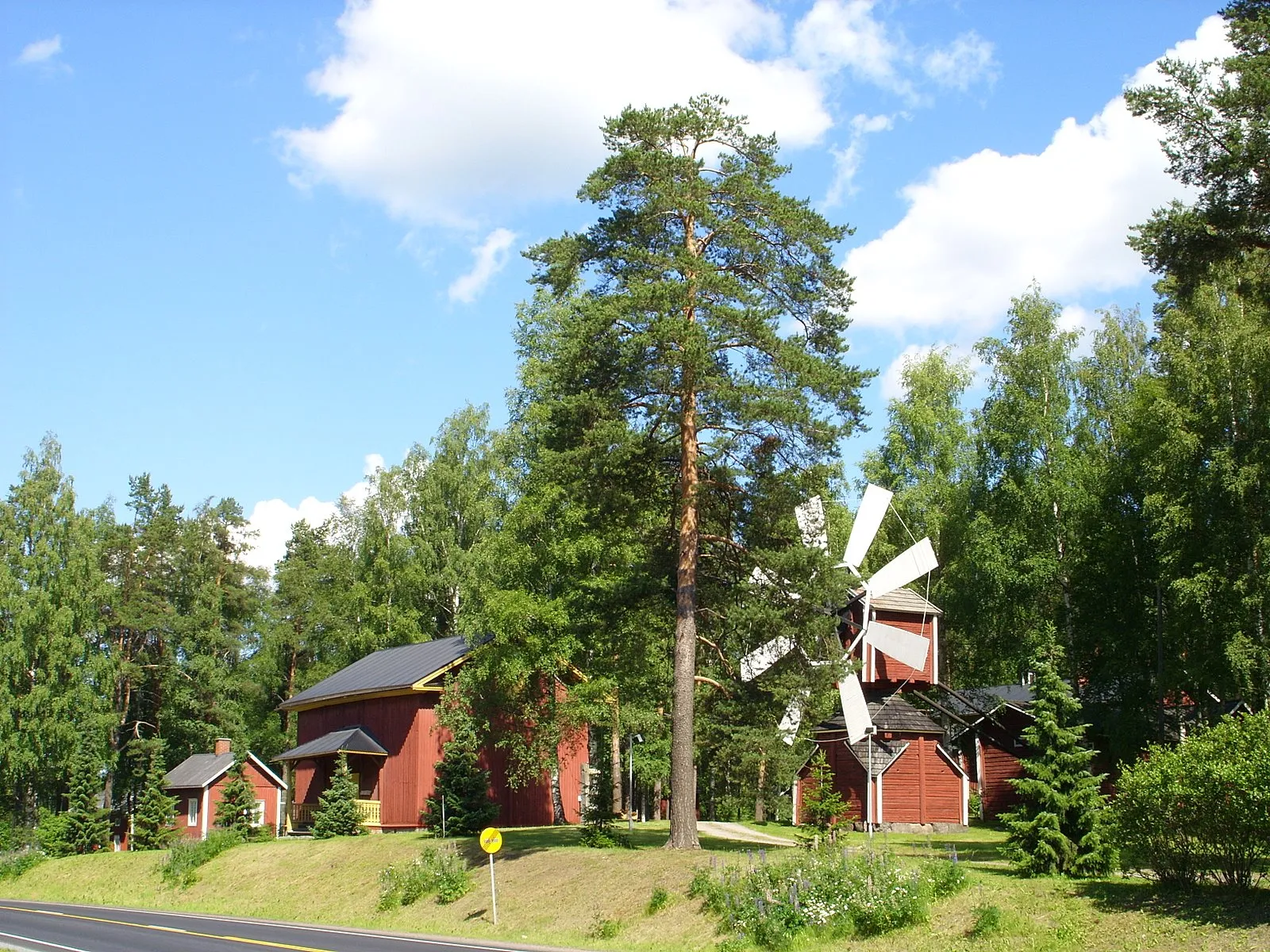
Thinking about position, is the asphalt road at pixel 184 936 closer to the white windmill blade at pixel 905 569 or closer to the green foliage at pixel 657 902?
the green foliage at pixel 657 902

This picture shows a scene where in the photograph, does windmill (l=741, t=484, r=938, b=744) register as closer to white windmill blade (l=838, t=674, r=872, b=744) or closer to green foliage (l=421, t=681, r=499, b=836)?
white windmill blade (l=838, t=674, r=872, b=744)

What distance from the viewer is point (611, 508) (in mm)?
24188

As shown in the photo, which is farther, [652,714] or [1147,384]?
[1147,384]

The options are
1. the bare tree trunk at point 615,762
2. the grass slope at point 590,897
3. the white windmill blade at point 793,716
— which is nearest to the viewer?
the grass slope at point 590,897

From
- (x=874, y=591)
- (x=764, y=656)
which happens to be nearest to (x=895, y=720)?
(x=874, y=591)

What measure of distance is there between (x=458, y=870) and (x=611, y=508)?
8.82 meters

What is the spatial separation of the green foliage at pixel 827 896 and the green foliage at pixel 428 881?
7.32 meters

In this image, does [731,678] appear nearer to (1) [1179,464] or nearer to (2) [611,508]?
(2) [611,508]

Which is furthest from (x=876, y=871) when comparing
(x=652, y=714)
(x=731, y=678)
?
(x=652, y=714)

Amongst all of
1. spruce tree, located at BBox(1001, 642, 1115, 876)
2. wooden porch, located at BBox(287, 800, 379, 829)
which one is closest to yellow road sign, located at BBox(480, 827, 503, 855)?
spruce tree, located at BBox(1001, 642, 1115, 876)

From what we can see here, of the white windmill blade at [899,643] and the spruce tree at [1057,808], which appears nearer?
the spruce tree at [1057,808]

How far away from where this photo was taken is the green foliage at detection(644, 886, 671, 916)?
19891 mm

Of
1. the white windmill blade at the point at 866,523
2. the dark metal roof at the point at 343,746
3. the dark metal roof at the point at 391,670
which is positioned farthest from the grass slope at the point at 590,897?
the white windmill blade at the point at 866,523

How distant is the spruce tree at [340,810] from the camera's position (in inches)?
1393
